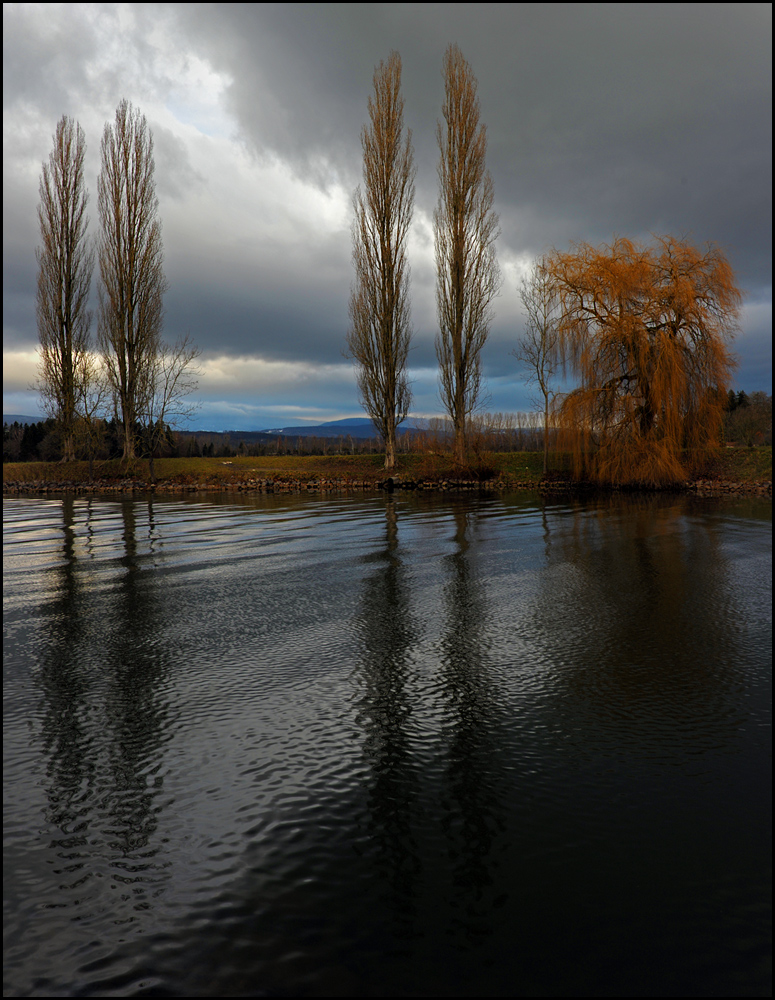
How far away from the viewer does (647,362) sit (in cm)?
2278

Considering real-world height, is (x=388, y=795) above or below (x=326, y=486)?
below

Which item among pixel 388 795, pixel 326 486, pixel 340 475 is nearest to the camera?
pixel 388 795

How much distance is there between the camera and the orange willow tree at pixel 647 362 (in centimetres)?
2245

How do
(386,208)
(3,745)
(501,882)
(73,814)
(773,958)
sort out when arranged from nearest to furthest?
1. (773,958)
2. (501,882)
3. (73,814)
4. (3,745)
5. (386,208)

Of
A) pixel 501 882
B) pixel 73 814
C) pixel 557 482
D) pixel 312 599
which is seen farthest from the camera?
pixel 557 482

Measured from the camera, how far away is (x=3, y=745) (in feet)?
11.0

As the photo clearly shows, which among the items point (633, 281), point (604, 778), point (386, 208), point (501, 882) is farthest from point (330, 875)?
point (386, 208)

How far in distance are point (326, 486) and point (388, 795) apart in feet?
83.0

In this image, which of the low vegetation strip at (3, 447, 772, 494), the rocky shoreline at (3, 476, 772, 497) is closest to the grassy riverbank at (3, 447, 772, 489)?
the low vegetation strip at (3, 447, 772, 494)

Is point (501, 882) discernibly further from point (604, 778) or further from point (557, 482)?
point (557, 482)

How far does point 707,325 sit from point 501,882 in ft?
80.0

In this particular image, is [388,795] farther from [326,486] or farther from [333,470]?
[333,470]

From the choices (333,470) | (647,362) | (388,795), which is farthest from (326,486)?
(388,795)

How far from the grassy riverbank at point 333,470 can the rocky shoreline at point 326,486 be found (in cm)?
12
